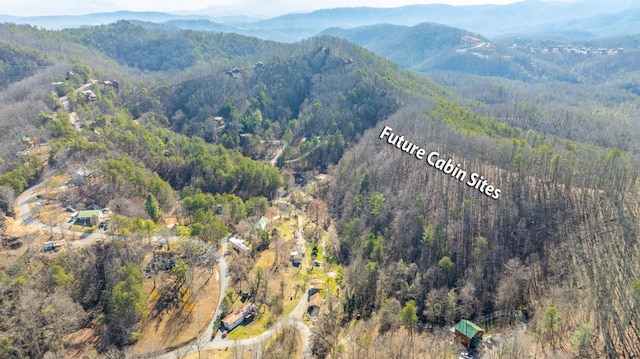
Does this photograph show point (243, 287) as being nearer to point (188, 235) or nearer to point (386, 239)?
point (188, 235)

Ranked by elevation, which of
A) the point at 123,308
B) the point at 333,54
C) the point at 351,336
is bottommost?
the point at 351,336

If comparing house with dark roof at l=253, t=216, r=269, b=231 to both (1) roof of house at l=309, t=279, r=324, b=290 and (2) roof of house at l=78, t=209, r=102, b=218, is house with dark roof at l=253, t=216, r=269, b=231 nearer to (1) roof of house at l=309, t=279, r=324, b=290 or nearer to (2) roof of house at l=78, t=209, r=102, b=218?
(1) roof of house at l=309, t=279, r=324, b=290

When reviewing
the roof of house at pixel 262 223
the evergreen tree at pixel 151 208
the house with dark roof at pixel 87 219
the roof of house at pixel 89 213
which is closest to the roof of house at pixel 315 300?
the roof of house at pixel 262 223

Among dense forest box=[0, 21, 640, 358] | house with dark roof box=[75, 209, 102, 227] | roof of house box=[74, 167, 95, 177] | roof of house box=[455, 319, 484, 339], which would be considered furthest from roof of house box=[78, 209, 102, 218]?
roof of house box=[455, 319, 484, 339]

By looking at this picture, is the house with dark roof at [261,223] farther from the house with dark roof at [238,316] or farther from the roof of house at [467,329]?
the roof of house at [467,329]

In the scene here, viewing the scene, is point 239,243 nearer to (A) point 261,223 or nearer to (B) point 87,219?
(A) point 261,223

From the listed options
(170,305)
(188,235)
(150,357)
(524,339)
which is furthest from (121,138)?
(524,339)
